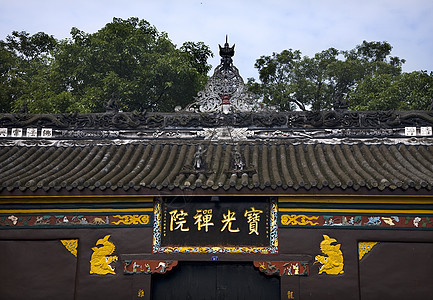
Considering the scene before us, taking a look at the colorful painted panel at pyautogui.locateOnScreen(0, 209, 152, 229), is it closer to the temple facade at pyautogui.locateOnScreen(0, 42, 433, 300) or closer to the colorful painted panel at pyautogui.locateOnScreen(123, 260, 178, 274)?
the temple facade at pyautogui.locateOnScreen(0, 42, 433, 300)

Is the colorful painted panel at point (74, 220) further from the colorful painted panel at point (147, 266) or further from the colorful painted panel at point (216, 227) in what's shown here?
the colorful painted panel at point (147, 266)

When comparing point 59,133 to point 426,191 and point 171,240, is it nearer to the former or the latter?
point 171,240

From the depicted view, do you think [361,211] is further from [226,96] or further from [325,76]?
[325,76]

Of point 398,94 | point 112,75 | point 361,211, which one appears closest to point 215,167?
point 361,211

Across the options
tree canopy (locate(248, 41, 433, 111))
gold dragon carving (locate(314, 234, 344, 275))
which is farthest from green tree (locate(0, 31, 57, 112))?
gold dragon carving (locate(314, 234, 344, 275))

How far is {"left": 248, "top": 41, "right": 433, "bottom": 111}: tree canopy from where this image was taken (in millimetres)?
24531

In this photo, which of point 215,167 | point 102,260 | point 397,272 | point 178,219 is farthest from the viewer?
point 215,167

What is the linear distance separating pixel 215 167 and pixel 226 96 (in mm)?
2191

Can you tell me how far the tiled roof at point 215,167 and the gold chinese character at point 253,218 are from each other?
651mm

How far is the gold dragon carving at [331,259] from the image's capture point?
25.3ft

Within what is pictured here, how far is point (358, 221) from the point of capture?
25.7 ft

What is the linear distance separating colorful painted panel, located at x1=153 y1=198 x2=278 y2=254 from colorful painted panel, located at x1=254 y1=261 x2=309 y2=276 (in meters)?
0.23

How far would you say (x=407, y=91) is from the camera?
22516 mm

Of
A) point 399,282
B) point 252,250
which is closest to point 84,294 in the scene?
point 252,250
